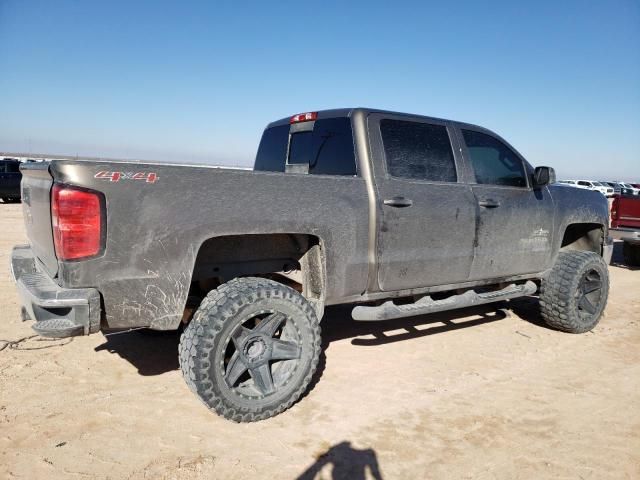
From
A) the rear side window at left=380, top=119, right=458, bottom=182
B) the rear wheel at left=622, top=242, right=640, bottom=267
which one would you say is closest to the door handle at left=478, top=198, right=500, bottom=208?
the rear side window at left=380, top=119, right=458, bottom=182

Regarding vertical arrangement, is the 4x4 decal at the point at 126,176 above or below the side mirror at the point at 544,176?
below

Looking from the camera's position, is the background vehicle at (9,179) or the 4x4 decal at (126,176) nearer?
the 4x4 decal at (126,176)

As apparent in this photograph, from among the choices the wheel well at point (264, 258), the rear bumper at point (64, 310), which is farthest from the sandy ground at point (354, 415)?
the wheel well at point (264, 258)

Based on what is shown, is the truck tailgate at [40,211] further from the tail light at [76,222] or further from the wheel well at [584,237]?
the wheel well at [584,237]

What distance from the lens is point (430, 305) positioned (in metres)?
4.10

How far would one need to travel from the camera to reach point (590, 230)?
5.55 meters

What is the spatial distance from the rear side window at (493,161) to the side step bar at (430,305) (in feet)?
3.39

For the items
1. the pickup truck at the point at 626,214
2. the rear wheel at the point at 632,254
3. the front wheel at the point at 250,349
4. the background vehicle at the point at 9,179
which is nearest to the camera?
the front wheel at the point at 250,349

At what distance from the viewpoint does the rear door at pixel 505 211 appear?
4.32 m

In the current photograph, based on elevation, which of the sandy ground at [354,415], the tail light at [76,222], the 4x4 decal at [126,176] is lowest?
the sandy ground at [354,415]

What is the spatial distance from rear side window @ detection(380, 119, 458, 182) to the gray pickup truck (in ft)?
0.04

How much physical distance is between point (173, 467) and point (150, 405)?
76 centimetres

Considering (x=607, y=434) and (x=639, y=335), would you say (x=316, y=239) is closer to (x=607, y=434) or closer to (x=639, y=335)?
(x=607, y=434)

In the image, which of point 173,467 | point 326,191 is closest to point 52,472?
point 173,467
